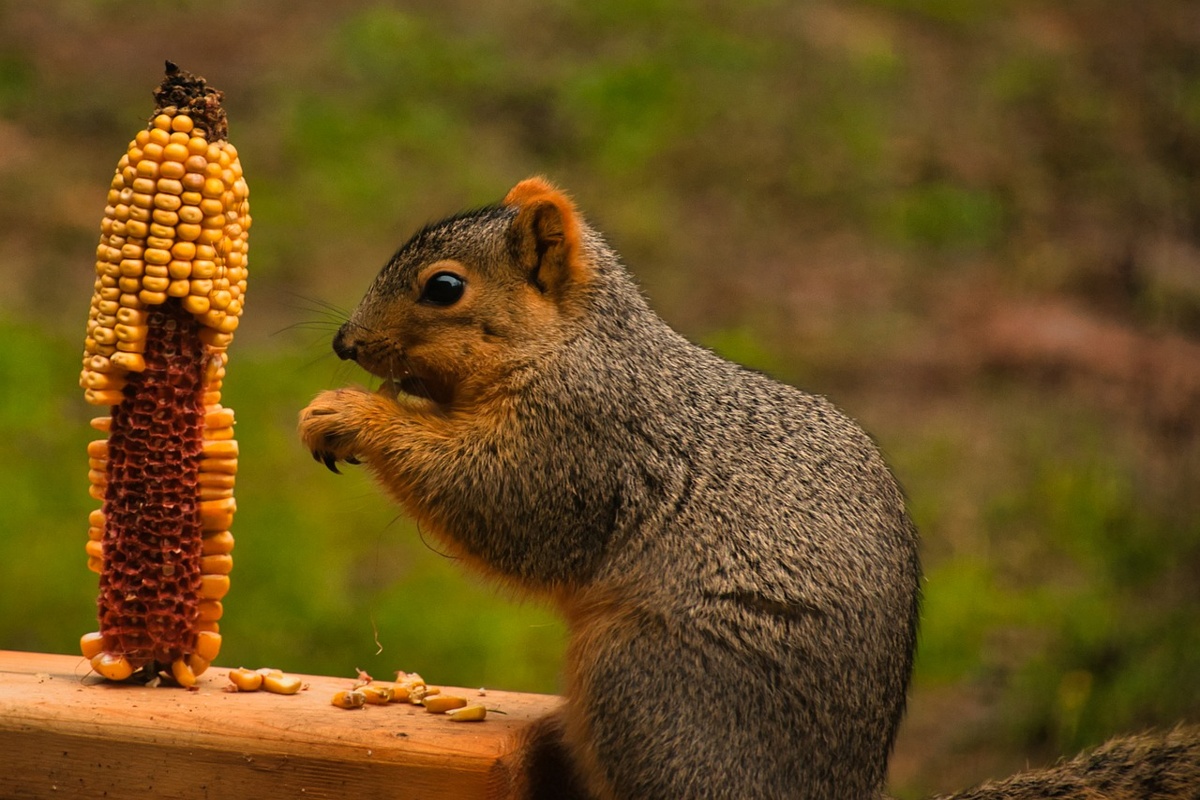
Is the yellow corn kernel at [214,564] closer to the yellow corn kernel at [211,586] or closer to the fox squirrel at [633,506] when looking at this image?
the yellow corn kernel at [211,586]

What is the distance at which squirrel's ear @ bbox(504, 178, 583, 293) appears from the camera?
2586 millimetres

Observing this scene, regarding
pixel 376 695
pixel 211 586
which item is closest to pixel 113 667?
pixel 211 586

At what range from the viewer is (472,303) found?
2561 mm

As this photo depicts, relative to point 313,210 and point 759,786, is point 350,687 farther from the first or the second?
point 313,210

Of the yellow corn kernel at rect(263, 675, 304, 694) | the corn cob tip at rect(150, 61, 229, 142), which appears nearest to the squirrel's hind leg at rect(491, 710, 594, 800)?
the yellow corn kernel at rect(263, 675, 304, 694)

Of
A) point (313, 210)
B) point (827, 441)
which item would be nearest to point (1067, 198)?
point (313, 210)

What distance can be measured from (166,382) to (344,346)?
0.30 metres

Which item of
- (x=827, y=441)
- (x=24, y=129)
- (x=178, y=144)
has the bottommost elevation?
(x=827, y=441)

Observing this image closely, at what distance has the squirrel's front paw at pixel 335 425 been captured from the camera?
8.41ft

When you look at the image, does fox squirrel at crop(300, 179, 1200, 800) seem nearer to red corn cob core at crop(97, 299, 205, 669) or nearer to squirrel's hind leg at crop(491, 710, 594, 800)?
squirrel's hind leg at crop(491, 710, 594, 800)

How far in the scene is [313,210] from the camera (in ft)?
17.7

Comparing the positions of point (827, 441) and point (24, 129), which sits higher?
point (24, 129)

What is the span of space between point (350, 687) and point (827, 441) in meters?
0.90

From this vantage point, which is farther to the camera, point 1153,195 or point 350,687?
point 1153,195
